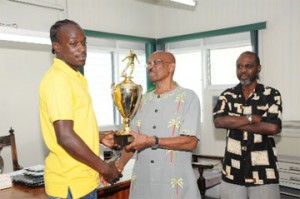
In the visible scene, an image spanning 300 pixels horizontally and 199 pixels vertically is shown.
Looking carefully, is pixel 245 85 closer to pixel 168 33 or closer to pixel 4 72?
pixel 4 72

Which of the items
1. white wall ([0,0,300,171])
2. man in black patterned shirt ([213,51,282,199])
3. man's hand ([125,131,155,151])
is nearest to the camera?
man's hand ([125,131,155,151])

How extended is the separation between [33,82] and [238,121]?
254cm

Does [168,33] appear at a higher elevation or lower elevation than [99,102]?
higher

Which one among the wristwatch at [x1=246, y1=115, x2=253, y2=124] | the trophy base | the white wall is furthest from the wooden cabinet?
the trophy base

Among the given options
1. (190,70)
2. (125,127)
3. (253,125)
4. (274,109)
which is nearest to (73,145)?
(125,127)

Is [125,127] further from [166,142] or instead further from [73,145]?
[73,145]

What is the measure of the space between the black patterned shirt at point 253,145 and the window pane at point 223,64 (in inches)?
86.5

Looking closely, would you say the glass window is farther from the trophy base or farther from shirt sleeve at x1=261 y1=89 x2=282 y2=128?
the trophy base

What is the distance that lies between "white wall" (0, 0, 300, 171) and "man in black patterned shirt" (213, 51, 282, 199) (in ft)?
4.91

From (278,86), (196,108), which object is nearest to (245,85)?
(196,108)

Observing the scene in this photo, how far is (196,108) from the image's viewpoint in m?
1.80

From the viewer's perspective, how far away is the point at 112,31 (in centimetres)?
477

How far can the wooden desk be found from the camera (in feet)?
6.73

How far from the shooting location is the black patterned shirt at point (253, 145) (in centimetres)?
222
